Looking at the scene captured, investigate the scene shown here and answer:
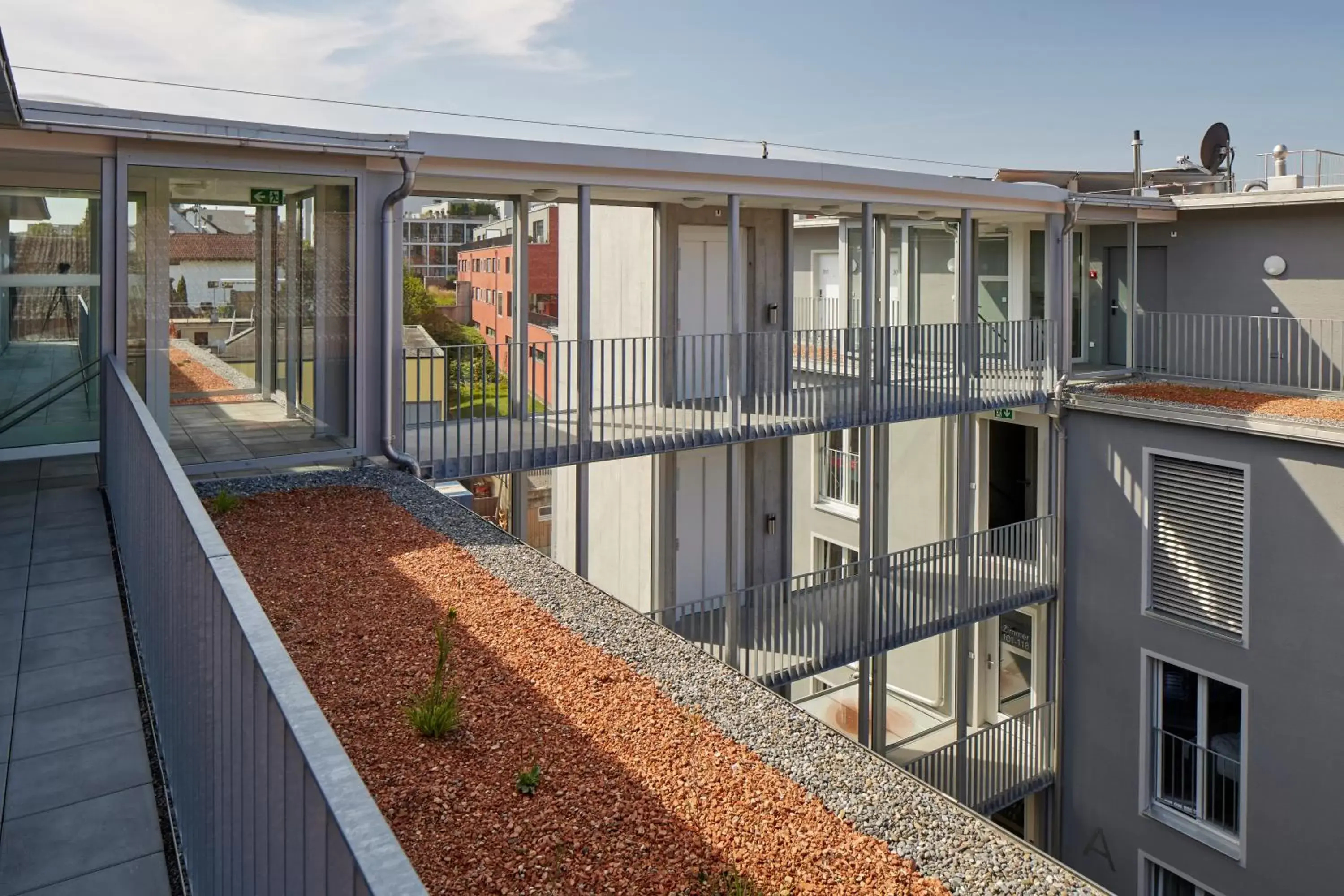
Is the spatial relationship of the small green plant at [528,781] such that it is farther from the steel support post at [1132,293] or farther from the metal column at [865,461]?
the steel support post at [1132,293]

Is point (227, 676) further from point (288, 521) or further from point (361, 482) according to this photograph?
point (361, 482)

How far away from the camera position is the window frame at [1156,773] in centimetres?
1050

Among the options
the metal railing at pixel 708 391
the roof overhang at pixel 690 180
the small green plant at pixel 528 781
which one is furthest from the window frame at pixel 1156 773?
the small green plant at pixel 528 781

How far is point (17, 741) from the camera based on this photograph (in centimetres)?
368

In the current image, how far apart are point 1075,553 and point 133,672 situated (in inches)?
448

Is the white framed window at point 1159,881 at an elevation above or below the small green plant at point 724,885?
below

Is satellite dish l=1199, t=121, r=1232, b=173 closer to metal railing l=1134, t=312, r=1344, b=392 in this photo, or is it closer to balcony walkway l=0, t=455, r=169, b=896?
metal railing l=1134, t=312, r=1344, b=392

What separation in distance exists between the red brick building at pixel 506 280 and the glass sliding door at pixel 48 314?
14.6 m

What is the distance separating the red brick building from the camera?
31625 mm

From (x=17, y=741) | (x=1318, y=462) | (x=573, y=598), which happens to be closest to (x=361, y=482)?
(x=573, y=598)

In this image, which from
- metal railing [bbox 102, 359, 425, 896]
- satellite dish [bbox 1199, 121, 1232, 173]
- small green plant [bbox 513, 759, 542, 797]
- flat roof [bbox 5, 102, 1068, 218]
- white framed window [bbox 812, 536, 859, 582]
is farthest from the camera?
white framed window [bbox 812, 536, 859, 582]

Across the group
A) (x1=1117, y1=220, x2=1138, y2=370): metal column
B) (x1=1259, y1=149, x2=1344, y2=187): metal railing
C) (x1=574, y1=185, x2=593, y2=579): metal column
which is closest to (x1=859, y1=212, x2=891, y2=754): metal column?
(x1=574, y1=185, x2=593, y2=579): metal column

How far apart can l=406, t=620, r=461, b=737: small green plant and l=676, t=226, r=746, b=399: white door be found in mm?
8180

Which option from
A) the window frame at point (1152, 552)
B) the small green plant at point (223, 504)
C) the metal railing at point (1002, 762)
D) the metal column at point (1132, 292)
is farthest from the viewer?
the metal column at point (1132, 292)
